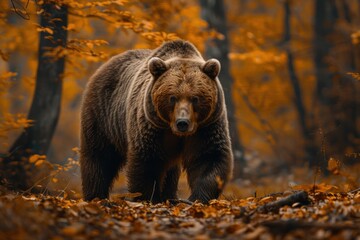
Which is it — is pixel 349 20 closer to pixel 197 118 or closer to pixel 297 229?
pixel 197 118

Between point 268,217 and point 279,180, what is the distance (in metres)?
10.3

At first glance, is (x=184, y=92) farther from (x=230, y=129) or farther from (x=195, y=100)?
(x=230, y=129)

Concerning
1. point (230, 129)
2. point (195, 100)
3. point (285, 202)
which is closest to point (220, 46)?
point (230, 129)

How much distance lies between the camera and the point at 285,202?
5.08 m

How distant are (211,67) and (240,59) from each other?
11.9 metres

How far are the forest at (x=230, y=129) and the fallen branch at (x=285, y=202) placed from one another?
10 millimetres

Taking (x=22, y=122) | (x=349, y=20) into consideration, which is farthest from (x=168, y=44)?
(x=349, y=20)

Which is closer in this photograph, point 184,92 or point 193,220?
point 193,220

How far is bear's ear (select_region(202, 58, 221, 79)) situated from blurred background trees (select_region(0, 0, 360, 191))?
179 centimetres

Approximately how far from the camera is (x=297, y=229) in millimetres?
3652

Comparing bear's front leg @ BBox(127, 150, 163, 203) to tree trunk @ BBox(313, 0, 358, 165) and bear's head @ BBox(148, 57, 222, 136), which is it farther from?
tree trunk @ BBox(313, 0, 358, 165)

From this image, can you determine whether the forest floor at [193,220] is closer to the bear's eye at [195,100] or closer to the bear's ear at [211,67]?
the bear's eye at [195,100]

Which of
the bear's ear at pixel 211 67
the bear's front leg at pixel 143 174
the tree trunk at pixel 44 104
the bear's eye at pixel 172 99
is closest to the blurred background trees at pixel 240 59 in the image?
the tree trunk at pixel 44 104

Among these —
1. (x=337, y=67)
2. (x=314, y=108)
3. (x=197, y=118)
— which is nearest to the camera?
(x=197, y=118)
